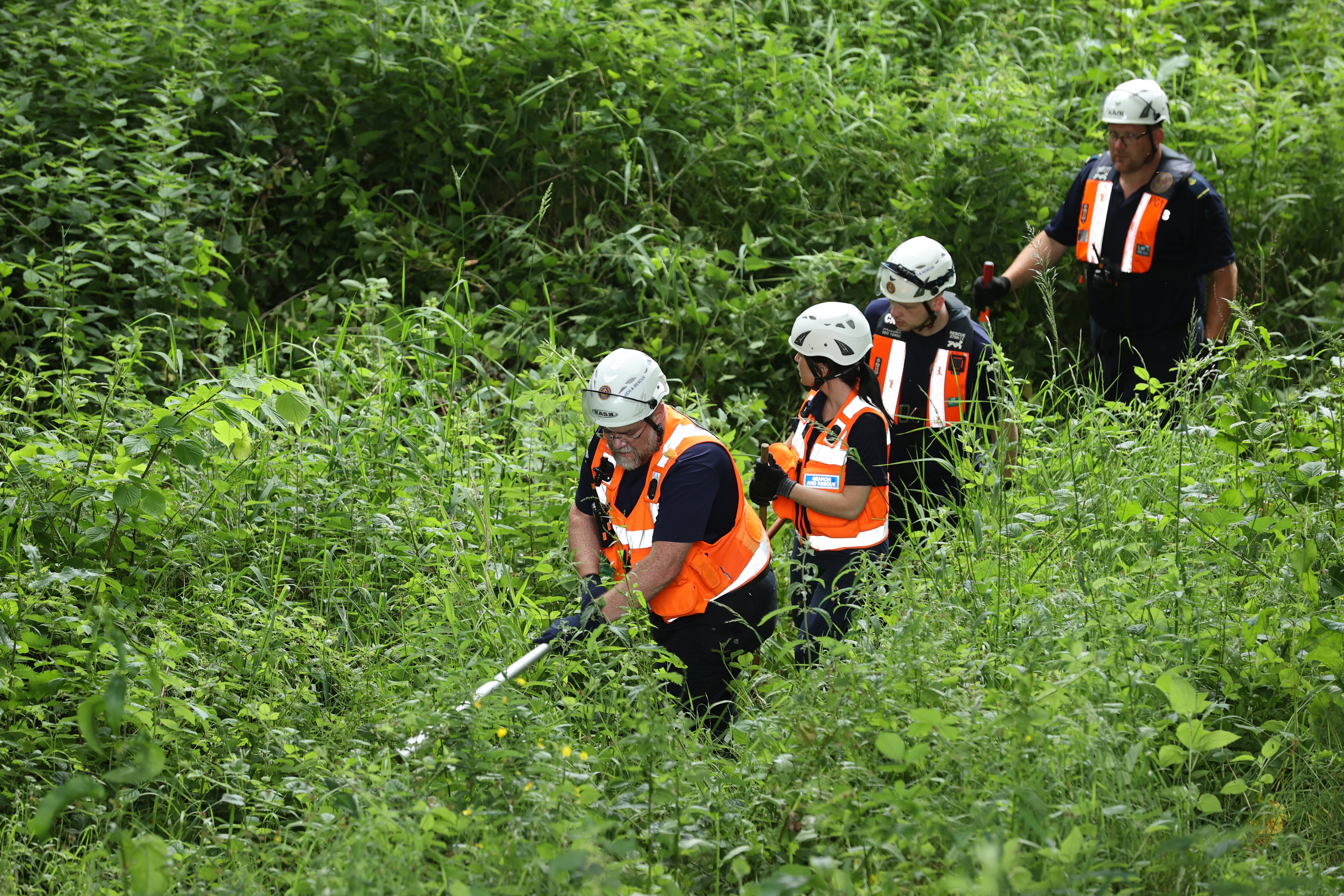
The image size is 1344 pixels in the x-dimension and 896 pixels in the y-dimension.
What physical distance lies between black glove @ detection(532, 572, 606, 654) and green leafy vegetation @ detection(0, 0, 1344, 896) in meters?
0.10

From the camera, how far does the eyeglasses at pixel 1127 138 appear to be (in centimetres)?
571

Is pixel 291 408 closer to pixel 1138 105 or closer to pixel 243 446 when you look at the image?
pixel 243 446

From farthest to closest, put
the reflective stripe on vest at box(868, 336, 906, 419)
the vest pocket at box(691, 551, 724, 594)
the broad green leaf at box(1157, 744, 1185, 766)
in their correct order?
the reflective stripe on vest at box(868, 336, 906, 419) < the vest pocket at box(691, 551, 724, 594) < the broad green leaf at box(1157, 744, 1185, 766)

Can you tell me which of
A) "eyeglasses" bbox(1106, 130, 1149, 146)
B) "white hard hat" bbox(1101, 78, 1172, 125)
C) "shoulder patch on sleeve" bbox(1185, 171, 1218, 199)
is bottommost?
"shoulder patch on sleeve" bbox(1185, 171, 1218, 199)

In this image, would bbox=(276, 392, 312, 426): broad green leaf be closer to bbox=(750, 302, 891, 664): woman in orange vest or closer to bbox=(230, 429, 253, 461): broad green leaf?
bbox=(230, 429, 253, 461): broad green leaf

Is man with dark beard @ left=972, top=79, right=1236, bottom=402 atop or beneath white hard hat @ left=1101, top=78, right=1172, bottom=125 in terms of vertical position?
beneath

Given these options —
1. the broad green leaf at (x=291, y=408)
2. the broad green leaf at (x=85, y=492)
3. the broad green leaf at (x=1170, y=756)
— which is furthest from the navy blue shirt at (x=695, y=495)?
the broad green leaf at (x=85, y=492)

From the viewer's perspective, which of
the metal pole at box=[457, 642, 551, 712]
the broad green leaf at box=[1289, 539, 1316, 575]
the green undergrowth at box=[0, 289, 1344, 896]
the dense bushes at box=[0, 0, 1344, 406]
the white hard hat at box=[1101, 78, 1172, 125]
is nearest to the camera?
the green undergrowth at box=[0, 289, 1344, 896]

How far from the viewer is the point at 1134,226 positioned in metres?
5.82

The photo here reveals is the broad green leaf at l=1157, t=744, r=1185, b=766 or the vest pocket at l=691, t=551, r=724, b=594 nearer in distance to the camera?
the broad green leaf at l=1157, t=744, r=1185, b=766

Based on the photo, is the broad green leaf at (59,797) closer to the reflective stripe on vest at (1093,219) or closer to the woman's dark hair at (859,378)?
the woman's dark hair at (859,378)

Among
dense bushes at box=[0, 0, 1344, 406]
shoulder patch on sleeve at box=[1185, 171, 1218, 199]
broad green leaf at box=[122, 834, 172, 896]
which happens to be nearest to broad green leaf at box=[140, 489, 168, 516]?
broad green leaf at box=[122, 834, 172, 896]

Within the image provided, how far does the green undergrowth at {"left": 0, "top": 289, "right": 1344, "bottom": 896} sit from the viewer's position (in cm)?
283

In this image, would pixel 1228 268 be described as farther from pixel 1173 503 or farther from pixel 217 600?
pixel 217 600
